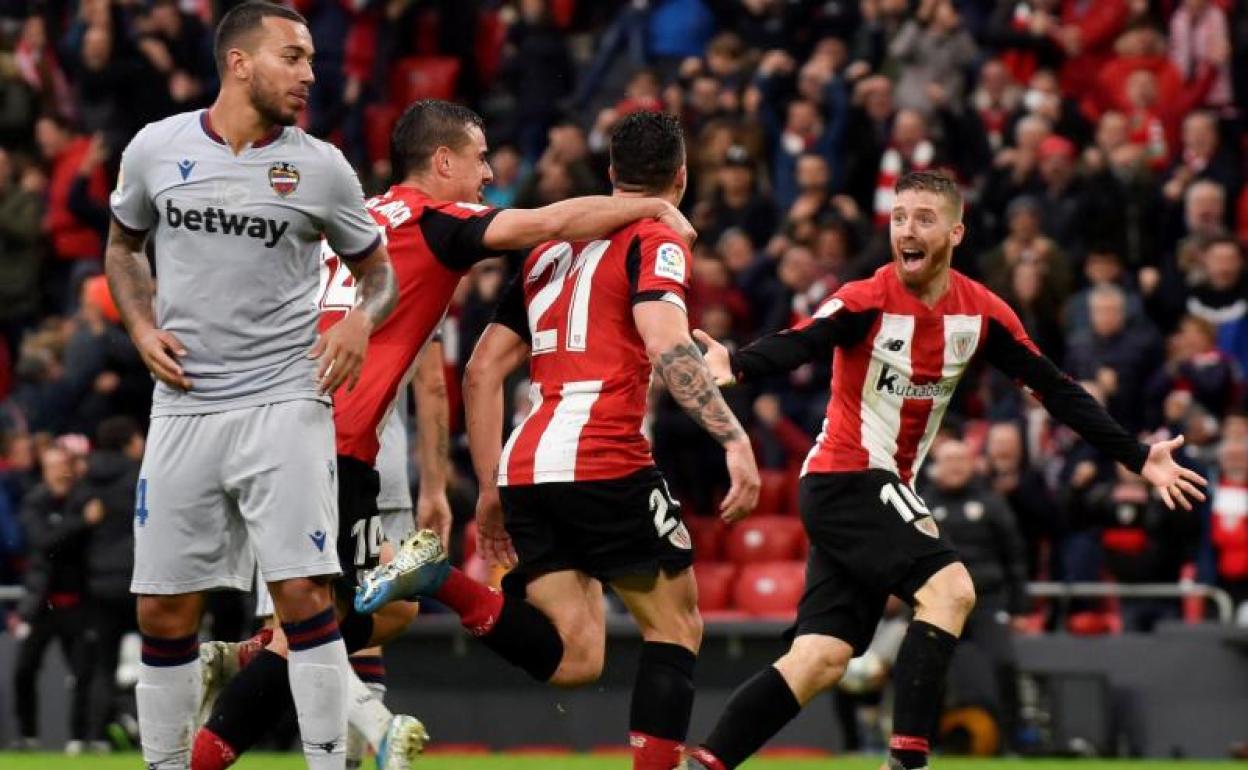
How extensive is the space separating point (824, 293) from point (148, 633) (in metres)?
9.18

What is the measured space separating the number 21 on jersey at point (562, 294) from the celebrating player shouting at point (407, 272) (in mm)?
251

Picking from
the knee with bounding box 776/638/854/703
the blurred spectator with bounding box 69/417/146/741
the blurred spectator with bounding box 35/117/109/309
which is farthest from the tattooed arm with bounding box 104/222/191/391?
the blurred spectator with bounding box 35/117/109/309

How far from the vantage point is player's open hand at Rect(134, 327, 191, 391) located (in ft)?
25.2

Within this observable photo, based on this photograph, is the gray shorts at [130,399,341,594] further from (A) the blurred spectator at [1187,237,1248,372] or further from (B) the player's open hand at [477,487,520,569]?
(A) the blurred spectator at [1187,237,1248,372]

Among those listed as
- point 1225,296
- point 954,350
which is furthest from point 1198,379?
point 954,350

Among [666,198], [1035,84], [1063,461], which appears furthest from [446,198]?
[1035,84]

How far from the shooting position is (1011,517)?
14.6 m

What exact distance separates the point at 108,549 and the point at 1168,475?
8654 mm

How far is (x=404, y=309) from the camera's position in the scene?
8.44m

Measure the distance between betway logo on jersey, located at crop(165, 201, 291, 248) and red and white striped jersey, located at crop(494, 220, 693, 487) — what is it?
1.16 metres

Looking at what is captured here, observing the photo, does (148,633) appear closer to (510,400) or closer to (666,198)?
(666,198)

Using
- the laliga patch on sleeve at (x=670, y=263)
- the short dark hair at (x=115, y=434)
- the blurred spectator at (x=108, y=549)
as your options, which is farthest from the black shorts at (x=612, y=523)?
the short dark hair at (x=115, y=434)

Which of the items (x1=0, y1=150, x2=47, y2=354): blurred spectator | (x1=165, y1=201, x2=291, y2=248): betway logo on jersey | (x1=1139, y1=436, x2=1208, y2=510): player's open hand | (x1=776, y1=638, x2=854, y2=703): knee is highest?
(x1=0, y1=150, x2=47, y2=354): blurred spectator

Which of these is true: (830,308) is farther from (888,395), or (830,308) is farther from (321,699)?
(321,699)
